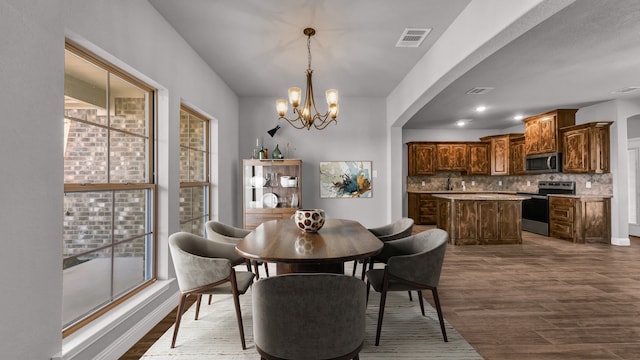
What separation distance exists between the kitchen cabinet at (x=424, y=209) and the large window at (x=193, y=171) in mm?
5838

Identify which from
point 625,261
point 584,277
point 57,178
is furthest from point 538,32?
point 57,178

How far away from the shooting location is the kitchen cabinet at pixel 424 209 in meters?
8.58

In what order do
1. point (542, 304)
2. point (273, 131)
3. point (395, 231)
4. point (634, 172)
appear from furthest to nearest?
1. point (634, 172)
2. point (273, 131)
3. point (395, 231)
4. point (542, 304)

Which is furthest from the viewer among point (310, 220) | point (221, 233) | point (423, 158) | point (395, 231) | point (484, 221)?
point (423, 158)

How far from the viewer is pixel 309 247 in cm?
210

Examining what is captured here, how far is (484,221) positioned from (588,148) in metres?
2.44

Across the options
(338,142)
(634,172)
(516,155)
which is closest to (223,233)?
(338,142)

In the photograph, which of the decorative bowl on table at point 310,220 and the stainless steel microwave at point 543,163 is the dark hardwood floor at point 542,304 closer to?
the decorative bowl on table at point 310,220

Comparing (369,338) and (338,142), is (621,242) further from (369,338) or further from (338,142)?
(369,338)

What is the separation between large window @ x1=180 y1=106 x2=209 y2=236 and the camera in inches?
149

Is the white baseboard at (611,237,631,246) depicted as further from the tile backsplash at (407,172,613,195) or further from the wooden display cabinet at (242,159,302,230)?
A: the wooden display cabinet at (242,159,302,230)

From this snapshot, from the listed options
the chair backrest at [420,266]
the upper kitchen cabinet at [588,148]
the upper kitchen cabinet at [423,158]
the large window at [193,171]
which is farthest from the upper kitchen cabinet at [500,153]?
the large window at [193,171]

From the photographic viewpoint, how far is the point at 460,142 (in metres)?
8.94

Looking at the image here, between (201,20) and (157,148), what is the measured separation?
1272 mm
